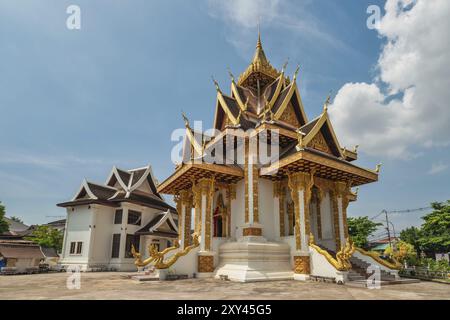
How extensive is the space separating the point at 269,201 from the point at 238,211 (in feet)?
4.84

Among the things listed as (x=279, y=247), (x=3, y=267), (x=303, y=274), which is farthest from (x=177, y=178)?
(x=3, y=267)

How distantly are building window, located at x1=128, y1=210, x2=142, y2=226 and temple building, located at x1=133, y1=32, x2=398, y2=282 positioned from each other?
23.8 ft

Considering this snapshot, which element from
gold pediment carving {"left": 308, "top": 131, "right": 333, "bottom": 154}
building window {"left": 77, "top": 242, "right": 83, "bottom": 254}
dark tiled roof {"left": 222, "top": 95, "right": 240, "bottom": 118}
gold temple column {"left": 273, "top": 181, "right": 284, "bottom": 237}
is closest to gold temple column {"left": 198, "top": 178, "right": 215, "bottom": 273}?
gold temple column {"left": 273, "top": 181, "right": 284, "bottom": 237}

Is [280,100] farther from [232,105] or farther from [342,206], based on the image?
[342,206]

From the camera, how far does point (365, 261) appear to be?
37.9ft

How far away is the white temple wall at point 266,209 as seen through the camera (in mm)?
11883

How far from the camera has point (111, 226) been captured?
20578 mm

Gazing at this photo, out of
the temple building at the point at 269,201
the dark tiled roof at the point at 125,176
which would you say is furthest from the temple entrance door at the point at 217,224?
the dark tiled roof at the point at 125,176

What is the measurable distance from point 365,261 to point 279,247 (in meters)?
3.77

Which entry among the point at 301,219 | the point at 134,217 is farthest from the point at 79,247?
the point at 301,219

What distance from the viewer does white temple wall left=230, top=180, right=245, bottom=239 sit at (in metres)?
12.3

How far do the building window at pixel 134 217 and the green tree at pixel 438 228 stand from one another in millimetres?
25320

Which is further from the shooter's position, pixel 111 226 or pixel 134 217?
pixel 134 217

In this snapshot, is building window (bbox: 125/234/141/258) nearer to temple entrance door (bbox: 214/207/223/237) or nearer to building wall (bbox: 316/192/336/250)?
temple entrance door (bbox: 214/207/223/237)
